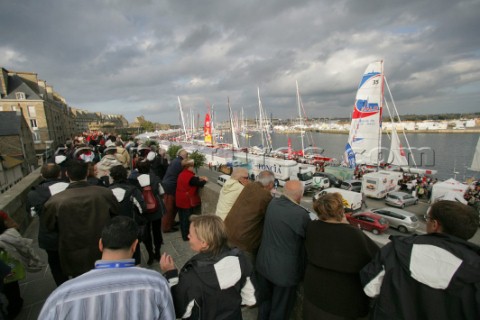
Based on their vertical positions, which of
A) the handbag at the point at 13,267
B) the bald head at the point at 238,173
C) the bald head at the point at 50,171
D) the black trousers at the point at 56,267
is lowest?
the black trousers at the point at 56,267

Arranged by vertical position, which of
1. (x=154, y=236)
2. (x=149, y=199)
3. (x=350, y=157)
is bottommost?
(x=350, y=157)

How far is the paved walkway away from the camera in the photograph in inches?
110

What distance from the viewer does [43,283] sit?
10.7ft

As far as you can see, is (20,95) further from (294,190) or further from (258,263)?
(294,190)

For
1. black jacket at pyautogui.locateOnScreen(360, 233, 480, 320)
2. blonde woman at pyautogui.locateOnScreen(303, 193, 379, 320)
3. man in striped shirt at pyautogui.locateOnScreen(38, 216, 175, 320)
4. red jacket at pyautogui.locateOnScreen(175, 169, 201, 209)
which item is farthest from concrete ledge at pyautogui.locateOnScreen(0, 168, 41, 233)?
black jacket at pyautogui.locateOnScreen(360, 233, 480, 320)

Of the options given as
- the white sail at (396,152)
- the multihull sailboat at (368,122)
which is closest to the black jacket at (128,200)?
the multihull sailboat at (368,122)

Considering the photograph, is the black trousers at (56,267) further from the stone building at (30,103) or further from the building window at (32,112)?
the building window at (32,112)

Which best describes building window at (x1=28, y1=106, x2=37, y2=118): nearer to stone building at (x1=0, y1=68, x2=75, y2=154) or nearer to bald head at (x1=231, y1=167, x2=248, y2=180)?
stone building at (x1=0, y1=68, x2=75, y2=154)

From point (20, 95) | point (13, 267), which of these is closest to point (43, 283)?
point (13, 267)

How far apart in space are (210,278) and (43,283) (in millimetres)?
3181

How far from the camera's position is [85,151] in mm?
6434

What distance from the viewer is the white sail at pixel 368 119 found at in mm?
24281

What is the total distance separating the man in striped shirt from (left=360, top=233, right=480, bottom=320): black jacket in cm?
144

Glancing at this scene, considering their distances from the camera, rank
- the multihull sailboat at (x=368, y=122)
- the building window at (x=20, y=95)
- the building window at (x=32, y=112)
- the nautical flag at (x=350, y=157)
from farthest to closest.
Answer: the building window at (x=32, y=112), the building window at (x=20, y=95), the nautical flag at (x=350, y=157), the multihull sailboat at (x=368, y=122)
